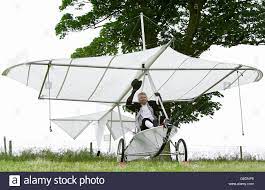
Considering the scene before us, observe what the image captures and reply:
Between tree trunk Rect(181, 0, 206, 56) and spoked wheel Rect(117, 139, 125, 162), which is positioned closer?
spoked wheel Rect(117, 139, 125, 162)

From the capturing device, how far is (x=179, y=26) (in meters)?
17.5

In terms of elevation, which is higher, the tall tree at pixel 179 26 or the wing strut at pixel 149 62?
the tall tree at pixel 179 26

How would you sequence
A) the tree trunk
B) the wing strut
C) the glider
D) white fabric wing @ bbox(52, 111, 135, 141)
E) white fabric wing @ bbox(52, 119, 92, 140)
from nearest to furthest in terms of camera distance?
the wing strut
the glider
white fabric wing @ bbox(52, 111, 135, 141)
white fabric wing @ bbox(52, 119, 92, 140)
the tree trunk

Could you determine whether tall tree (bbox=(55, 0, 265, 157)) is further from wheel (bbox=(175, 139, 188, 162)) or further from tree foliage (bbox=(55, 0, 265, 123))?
wheel (bbox=(175, 139, 188, 162))

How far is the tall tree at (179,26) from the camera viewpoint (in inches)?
642

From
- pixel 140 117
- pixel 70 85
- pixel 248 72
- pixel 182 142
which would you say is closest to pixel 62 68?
pixel 70 85

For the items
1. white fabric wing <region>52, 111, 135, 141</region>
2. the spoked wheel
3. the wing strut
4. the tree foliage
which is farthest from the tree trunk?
the spoked wheel

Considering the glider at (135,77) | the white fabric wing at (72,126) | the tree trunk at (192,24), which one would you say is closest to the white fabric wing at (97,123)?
the white fabric wing at (72,126)

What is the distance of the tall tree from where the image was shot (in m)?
16.3

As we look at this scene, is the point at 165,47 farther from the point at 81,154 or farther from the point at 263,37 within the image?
the point at 263,37

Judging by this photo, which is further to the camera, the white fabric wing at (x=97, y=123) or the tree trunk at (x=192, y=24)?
the tree trunk at (x=192, y=24)

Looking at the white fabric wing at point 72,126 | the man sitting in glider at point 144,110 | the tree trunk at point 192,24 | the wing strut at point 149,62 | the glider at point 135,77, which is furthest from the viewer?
the tree trunk at point 192,24

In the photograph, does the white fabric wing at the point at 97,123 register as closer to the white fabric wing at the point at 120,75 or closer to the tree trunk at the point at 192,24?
the white fabric wing at the point at 120,75

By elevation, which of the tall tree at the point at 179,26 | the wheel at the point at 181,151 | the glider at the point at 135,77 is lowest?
the wheel at the point at 181,151
